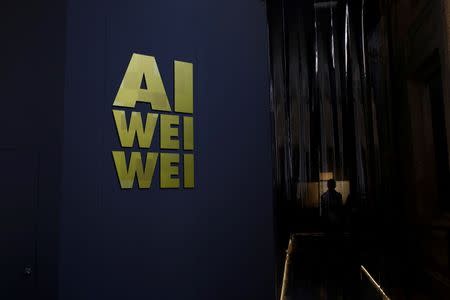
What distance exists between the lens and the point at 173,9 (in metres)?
2.70

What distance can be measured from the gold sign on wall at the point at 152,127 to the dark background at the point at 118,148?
5 centimetres

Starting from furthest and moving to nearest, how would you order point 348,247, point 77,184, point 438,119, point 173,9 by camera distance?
point 348,247 < point 438,119 < point 173,9 < point 77,184

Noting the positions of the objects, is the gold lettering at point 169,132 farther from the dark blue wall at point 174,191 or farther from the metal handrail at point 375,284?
the metal handrail at point 375,284

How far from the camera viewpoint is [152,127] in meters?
2.50

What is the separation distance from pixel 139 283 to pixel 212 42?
1.71m

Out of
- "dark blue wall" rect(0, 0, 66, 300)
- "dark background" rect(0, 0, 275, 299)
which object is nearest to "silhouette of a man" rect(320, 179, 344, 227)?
"dark background" rect(0, 0, 275, 299)

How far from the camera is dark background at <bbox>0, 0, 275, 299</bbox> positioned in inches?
86.7

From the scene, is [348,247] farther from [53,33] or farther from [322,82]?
[53,33]

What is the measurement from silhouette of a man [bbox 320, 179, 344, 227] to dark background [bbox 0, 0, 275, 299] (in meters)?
1.02

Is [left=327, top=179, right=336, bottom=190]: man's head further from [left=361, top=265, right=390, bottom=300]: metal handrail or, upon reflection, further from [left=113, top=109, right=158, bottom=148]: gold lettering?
[left=113, top=109, right=158, bottom=148]: gold lettering

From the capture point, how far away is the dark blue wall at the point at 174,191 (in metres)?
2.22

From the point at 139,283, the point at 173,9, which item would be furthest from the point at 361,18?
the point at 139,283

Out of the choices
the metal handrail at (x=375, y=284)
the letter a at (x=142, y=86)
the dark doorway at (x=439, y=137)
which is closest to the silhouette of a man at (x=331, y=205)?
the metal handrail at (x=375, y=284)

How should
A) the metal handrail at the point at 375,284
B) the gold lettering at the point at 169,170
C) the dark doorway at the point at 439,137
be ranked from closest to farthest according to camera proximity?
the gold lettering at the point at 169,170, the dark doorway at the point at 439,137, the metal handrail at the point at 375,284
